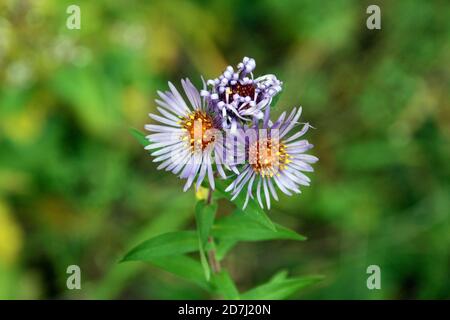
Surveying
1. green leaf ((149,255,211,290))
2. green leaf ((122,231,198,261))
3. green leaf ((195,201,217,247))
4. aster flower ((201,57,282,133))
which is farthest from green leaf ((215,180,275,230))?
green leaf ((149,255,211,290))

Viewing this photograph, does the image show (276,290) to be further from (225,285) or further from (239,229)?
(239,229)

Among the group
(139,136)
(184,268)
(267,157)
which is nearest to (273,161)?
(267,157)

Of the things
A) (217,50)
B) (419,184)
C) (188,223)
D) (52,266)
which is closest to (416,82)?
(419,184)

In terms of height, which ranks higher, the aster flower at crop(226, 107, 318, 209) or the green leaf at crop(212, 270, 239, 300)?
the aster flower at crop(226, 107, 318, 209)

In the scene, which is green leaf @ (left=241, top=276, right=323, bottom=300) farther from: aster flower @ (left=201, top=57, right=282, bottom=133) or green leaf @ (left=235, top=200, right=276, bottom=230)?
aster flower @ (left=201, top=57, right=282, bottom=133)
